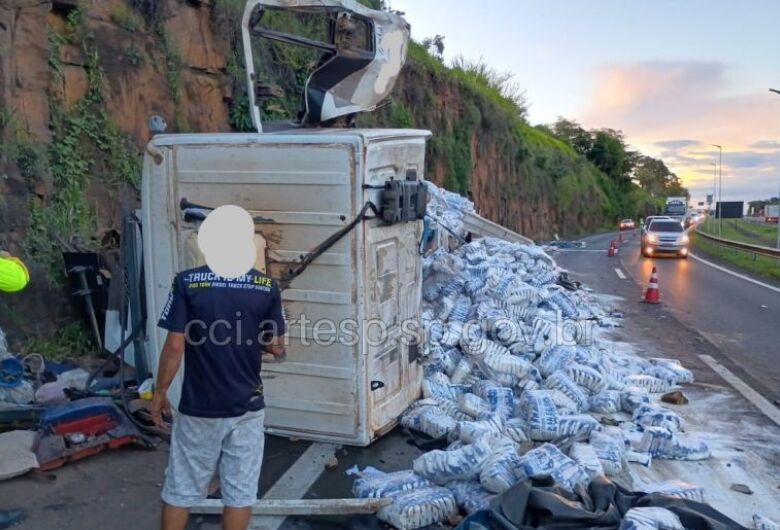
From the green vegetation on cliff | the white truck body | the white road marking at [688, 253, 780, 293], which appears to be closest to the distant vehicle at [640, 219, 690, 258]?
the white road marking at [688, 253, 780, 293]

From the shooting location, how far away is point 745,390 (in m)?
7.05

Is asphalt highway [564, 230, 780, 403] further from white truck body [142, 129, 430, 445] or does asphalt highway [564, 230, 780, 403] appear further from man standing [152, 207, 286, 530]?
man standing [152, 207, 286, 530]

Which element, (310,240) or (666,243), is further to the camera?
(666,243)

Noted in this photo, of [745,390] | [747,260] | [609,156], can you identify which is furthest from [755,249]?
[609,156]

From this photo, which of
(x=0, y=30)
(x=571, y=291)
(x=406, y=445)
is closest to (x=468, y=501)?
(x=406, y=445)

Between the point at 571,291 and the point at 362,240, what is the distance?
772 cm

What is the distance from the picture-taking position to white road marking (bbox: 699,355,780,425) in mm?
6323

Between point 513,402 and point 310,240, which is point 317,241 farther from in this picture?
point 513,402

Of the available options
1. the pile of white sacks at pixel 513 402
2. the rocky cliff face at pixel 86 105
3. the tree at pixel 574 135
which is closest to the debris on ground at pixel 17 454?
the pile of white sacks at pixel 513 402

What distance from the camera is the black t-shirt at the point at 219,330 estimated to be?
3.26 metres

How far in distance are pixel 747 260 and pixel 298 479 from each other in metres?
23.0

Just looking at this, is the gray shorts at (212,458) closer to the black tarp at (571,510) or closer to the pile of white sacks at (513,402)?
the pile of white sacks at (513,402)

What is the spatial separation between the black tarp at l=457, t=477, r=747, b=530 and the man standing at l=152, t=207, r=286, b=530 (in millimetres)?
1255

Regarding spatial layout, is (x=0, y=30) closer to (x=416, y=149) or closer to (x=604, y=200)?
(x=416, y=149)
